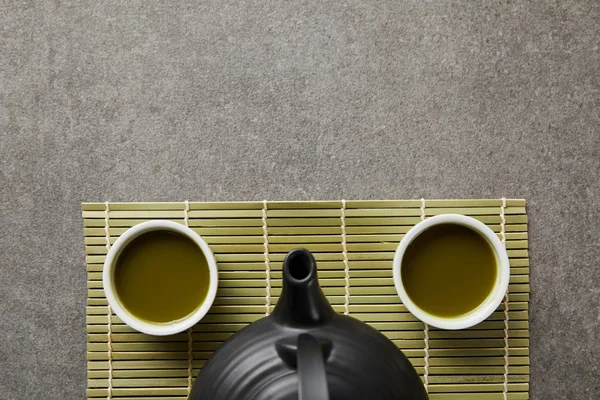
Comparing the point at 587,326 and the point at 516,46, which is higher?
the point at 516,46

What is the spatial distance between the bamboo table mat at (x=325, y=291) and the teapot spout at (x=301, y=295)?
0.86ft

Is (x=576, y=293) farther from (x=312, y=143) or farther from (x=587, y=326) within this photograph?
(x=312, y=143)

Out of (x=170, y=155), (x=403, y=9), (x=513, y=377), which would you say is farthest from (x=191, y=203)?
(x=513, y=377)

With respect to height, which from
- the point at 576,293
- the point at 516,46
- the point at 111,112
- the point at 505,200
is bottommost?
the point at 576,293

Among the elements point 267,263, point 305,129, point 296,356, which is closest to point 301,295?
point 296,356

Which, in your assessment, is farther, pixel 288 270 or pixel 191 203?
pixel 191 203

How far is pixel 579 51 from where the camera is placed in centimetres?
103

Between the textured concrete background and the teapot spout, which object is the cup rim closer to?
the textured concrete background

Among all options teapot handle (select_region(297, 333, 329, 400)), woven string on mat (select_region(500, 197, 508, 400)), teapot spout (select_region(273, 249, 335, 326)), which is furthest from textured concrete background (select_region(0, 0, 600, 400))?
teapot handle (select_region(297, 333, 329, 400))

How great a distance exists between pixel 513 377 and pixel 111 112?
0.76m

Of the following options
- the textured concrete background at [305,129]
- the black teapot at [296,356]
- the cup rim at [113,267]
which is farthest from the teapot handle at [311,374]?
the textured concrete background at [305,129]

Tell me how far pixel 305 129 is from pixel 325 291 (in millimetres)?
260

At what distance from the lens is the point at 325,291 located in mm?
977

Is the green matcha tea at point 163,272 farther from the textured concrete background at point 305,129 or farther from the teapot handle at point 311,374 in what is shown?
the teapot handle at point 311,374
